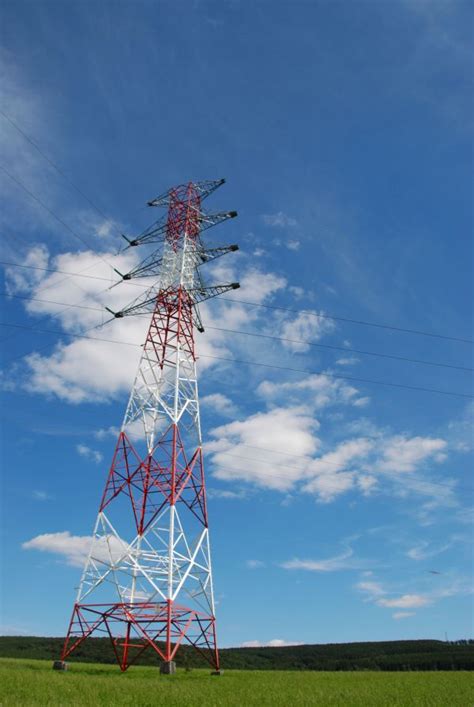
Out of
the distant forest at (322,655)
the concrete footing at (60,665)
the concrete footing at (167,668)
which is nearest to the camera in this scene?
the concrete footing at (167,668)

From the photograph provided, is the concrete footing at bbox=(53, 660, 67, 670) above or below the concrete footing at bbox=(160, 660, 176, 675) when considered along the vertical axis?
below

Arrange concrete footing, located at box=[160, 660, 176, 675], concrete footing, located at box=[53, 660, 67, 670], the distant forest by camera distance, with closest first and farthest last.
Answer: concrete footing, located at box=[160, 660, 176, 675] < concrete footing, located at box=[53, 660, 67, 670] < the distant forest

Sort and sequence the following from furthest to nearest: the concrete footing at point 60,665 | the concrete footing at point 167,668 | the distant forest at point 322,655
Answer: the distant forest at point 322,655
the concrete footing at point 60,665
the concrete footing at point 167,668

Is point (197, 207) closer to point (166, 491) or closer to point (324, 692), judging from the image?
point (166, 491)

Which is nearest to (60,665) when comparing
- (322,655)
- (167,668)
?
(167,668)

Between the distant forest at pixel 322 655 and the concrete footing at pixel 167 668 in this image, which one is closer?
the concrete footing at pixel 167 668

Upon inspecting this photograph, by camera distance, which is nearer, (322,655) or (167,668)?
(167,668)

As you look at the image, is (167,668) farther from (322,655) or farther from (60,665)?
(322,655)

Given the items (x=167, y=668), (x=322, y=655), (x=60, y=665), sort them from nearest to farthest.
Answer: (x=167, y=668) < (x=60, y=665) < (x=322, y=655)

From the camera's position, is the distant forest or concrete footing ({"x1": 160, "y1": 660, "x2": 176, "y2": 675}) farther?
the distant forest

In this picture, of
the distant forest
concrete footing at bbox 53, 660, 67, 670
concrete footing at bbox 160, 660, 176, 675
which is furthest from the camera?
the distant forest

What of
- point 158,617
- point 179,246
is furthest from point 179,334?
point 158,617

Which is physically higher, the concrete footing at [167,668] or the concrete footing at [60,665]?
the concrete footing at [167,668]

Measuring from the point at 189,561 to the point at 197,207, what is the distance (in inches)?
1109
